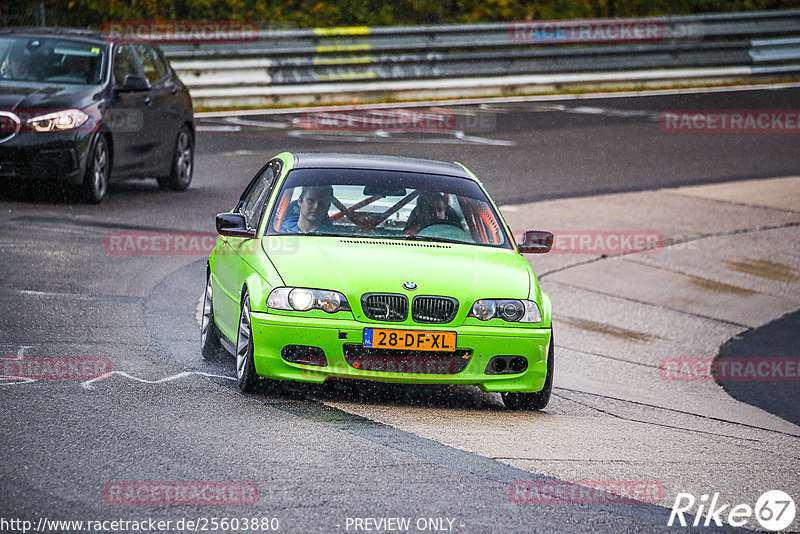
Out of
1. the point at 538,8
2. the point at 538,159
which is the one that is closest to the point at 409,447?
the point at 538,159

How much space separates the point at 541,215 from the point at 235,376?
26.8 ft

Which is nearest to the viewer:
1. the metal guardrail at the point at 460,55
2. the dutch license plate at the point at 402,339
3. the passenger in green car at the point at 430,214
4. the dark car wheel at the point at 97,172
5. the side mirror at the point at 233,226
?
the dutch license plate at the point at 402,339

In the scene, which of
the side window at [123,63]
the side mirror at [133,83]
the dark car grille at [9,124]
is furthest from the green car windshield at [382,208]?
the side window at [123,63]

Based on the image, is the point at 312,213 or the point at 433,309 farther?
the point at 312,213

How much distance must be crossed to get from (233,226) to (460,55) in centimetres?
1761

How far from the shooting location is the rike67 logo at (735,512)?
5832 mm

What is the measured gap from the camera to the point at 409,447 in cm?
676

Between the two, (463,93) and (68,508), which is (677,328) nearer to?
(68,508)

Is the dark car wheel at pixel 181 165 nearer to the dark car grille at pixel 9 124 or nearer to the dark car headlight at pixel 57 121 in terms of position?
the dark car headlight at pixel 57 121

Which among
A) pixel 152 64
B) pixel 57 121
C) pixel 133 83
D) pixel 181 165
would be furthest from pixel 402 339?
pixel 152 64

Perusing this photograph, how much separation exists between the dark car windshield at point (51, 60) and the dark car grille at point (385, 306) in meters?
8.22

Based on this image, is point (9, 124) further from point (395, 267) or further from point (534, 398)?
point (534, 398)

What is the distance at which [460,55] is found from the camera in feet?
84.4

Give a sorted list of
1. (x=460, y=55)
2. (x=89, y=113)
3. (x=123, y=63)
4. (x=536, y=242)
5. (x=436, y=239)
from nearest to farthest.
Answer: (x=436, y=239) → (x=536, y=242) → (x=89, y=113) → (x=123, y=63) → (x=460, y=55)
